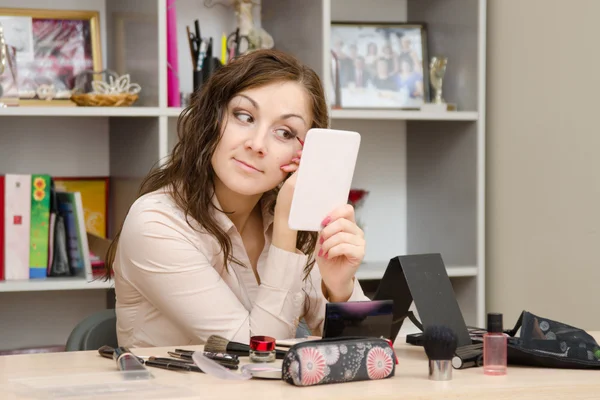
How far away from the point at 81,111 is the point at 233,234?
890mm

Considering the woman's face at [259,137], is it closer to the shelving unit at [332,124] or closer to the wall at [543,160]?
the shelving unit at [332,124]

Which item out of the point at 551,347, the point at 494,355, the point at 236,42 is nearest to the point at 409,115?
the point at 236,42

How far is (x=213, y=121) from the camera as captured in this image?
1.79 metres

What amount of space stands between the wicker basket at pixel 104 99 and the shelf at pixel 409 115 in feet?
2.03

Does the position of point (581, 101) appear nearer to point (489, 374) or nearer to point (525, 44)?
point (525, 44)

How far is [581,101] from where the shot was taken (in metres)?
2.47

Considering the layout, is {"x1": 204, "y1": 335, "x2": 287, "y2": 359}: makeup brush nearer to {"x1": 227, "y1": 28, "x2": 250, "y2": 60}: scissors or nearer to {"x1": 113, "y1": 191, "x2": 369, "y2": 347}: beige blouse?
{"x1": 113, "y1": 191, "x2": 369, "y2": 347}: beige blouse

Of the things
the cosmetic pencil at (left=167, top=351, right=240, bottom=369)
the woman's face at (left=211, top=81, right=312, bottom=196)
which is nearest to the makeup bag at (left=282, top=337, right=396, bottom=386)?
the cosmetic pencil at (left=167, top=351, right=240, bottom=369)

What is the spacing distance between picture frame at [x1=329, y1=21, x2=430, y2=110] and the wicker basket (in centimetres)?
68

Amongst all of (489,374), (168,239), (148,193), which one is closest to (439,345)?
(489,374)

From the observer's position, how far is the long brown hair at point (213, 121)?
5.84ft

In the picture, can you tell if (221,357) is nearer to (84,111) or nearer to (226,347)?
(226,347)

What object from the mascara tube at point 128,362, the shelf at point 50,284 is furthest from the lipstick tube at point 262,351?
the shelf at point 50,284

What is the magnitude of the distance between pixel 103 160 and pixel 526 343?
189 cm
